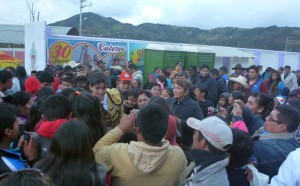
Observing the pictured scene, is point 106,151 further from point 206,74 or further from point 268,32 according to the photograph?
point 268,32

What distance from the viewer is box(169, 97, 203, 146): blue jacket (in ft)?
14.1

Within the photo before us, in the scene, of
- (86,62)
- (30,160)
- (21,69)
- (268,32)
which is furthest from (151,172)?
(268,32)

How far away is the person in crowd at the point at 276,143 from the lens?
273 centimetres

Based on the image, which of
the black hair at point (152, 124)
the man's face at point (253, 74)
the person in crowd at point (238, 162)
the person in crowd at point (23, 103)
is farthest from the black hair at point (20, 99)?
the man's face at point (253, 74)

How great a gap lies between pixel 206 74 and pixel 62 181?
6.14 m

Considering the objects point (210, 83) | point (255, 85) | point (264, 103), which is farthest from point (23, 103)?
point (255, 85)

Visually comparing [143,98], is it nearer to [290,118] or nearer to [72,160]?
[290,118]

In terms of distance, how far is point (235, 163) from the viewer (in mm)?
2283

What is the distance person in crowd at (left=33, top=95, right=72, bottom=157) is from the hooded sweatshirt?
1.83ft

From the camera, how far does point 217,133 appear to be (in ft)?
7.00

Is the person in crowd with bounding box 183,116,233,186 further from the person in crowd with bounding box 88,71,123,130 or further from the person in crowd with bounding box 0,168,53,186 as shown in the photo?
the person in crowd with bounding box 88,71,123,130

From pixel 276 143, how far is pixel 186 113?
1758 millimetres

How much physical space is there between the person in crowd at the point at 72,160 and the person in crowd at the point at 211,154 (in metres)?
0.68

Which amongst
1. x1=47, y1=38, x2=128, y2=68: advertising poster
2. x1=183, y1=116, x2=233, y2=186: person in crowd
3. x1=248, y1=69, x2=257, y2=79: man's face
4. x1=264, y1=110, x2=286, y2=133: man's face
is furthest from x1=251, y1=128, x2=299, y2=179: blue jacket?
x1=47, y1=38, x2=128, y2=68: advertising poster
